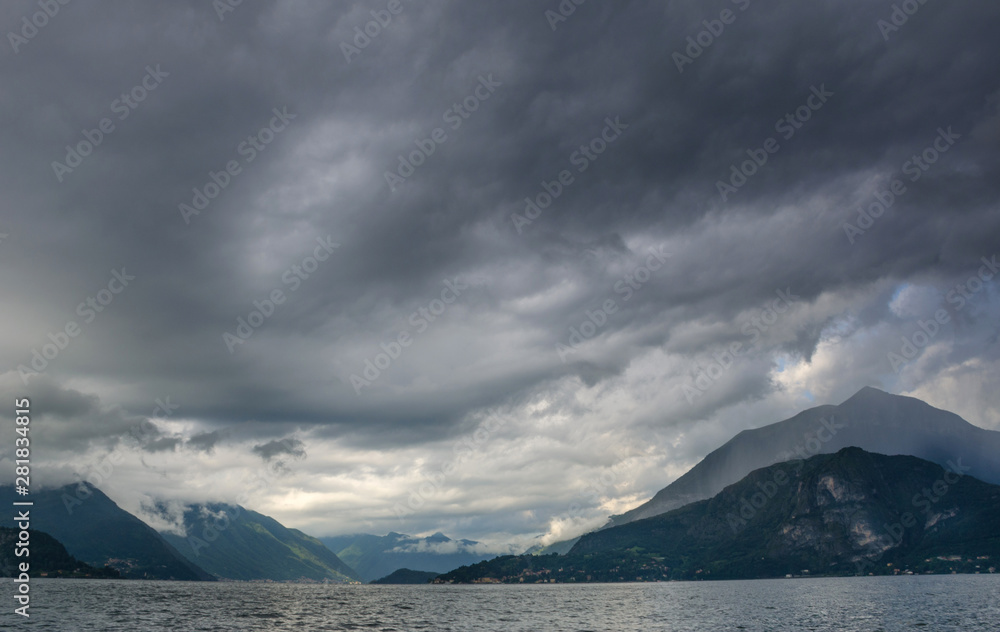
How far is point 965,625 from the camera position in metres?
110

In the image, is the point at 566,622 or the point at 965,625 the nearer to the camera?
the point at 965,625

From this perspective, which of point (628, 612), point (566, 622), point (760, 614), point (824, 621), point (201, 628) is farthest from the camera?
point (628, 612)

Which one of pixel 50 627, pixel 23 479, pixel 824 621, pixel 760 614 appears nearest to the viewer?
pixel 23 479

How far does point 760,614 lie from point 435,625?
8334 cm

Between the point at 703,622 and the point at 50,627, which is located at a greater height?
the point at 50,627

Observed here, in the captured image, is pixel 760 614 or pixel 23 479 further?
pixel 760 614

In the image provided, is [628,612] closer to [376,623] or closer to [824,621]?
[824,621]

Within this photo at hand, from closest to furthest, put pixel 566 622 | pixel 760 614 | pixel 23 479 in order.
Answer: pixel 23 479
pixel 566 622
pixel 760 614

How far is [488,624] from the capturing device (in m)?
135

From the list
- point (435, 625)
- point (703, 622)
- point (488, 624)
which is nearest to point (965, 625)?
point (703, 622)

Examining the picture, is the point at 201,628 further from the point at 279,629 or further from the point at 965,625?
the point at 965,625

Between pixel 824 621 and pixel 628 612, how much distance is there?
2243 inches

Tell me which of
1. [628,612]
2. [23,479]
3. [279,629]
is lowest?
[628,612]

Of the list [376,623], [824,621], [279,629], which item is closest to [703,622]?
[824,621]
